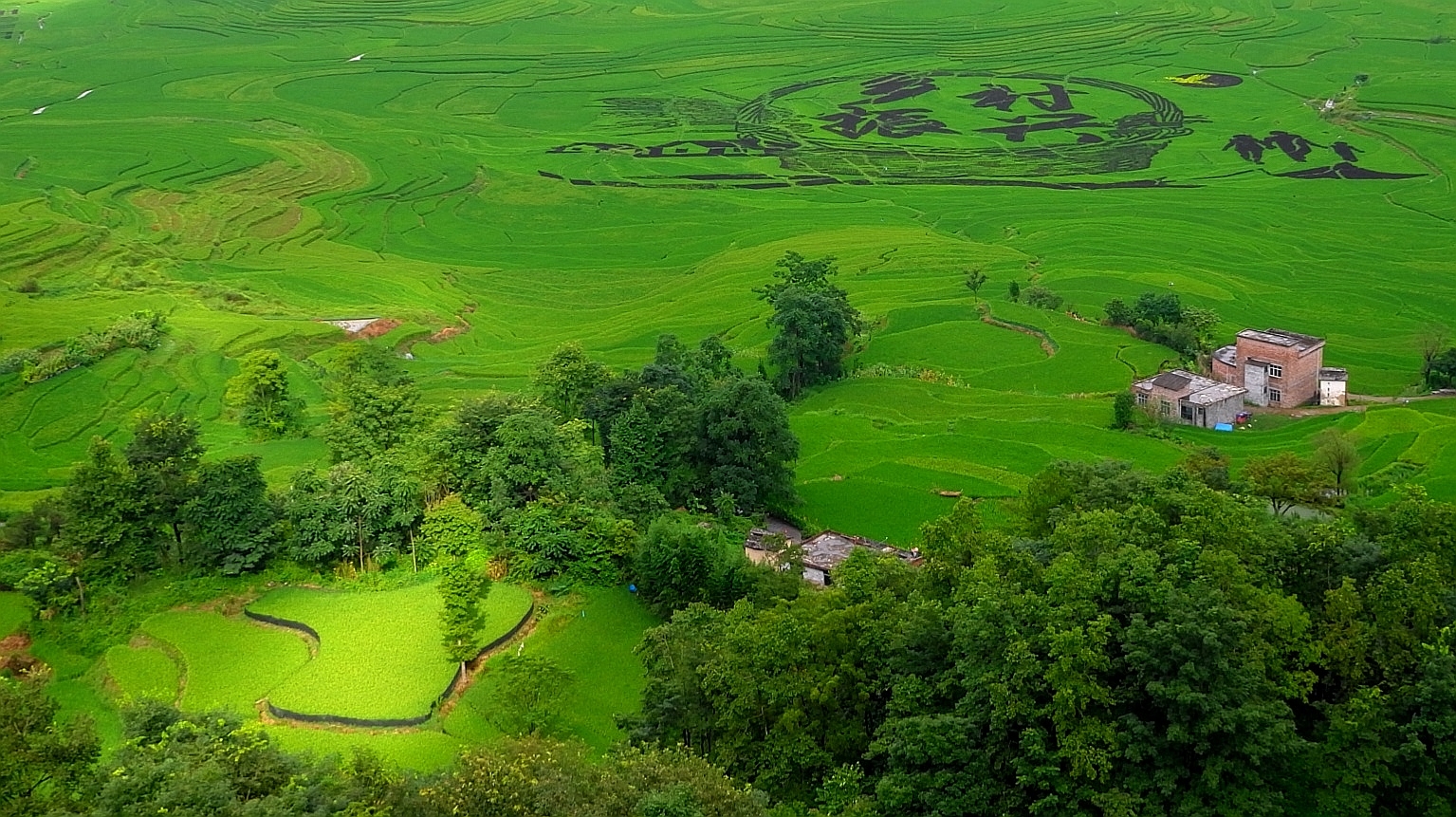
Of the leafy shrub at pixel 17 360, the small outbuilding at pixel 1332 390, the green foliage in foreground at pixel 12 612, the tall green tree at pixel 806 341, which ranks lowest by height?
the small outbuilding at pixel 1332 390

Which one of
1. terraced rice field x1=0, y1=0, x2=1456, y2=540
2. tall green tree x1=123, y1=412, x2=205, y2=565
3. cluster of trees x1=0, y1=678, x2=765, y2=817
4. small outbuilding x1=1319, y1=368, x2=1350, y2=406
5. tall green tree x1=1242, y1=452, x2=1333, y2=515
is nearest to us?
cluster of trees x1=0, y1=678, x2=765, y2=817

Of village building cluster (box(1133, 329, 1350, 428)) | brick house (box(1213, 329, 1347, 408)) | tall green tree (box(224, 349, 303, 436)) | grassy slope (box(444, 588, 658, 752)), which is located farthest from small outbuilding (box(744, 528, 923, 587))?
brick house (box(1213, 329, 1347, 408))

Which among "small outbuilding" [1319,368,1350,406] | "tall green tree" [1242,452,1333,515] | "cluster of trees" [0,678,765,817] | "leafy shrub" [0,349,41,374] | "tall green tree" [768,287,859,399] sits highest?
"cluster of trees" [0,678,765,817]

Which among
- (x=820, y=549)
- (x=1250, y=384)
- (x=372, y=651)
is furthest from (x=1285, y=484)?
(x=372, y=651)

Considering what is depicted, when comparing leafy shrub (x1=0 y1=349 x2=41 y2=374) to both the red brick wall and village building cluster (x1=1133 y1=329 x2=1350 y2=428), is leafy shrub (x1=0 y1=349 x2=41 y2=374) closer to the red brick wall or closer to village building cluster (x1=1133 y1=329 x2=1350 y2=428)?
village building cluster (x1=1133 y1=329 x2=1350 y2=428)

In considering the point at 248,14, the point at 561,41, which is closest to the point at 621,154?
the point at 561,41

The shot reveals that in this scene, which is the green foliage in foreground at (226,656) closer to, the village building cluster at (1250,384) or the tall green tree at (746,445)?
the tall green tree at (746,445)

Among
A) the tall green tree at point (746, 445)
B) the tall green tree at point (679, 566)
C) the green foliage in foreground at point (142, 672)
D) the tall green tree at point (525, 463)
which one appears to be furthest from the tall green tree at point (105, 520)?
the tall green tree at point (746, 445)
